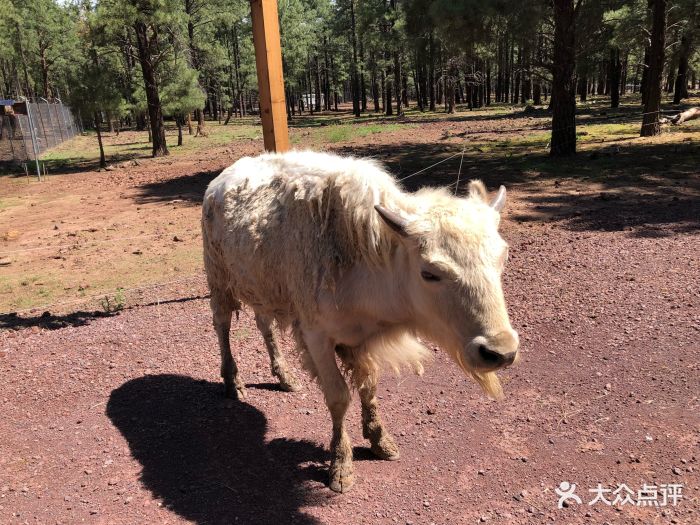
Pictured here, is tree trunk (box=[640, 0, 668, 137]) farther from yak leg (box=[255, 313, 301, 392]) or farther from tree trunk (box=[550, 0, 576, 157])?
yak leg (box=[255, 313, 301, 392])

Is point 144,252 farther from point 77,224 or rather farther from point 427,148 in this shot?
point 427,148

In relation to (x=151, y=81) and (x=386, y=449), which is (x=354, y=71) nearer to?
(x=151, y=81)

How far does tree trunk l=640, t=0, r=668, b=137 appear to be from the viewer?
15094 mm

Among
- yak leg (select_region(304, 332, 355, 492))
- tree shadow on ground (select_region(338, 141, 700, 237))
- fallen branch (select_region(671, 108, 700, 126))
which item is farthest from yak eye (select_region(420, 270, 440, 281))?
fallen branch (select_region(671, 108, 700, 126))

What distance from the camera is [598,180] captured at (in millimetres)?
11703

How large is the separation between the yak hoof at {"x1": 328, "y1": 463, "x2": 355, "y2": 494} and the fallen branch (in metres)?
20.9

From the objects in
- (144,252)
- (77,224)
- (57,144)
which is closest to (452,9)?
(144,252)

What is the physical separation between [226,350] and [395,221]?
2.52 metres

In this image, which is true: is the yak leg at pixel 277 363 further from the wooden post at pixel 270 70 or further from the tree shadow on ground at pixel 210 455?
the wooden post at pixel 270 70

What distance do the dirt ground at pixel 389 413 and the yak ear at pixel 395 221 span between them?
1765mm

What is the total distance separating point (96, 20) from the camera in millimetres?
20359

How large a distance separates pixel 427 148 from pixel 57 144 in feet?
86.2

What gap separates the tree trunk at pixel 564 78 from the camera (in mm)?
13758

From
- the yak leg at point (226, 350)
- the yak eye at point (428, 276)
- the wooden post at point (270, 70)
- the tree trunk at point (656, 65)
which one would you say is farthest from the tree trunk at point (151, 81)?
the yak eye at point (428, 276)
